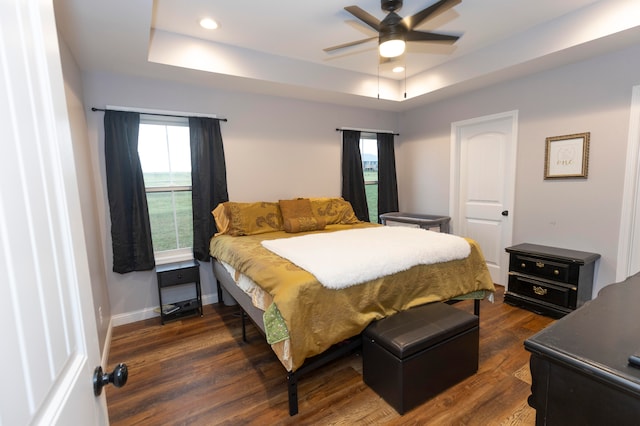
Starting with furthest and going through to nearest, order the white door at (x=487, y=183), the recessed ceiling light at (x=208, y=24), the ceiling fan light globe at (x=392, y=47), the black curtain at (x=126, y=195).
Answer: the white door at (x=487, y=183)
the black curtain at (x=126, y=195)
the recessed ceiling light at (x=208, y=24)
the ceiling fan light globe at (x=392, y=47)

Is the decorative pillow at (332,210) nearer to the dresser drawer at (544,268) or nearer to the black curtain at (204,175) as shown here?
the black curtain at (204,175)

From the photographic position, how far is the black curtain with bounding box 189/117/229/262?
321cm

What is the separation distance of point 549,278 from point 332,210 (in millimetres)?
2351

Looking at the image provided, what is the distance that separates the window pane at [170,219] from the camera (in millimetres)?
3168

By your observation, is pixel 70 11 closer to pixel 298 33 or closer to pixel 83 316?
pixel 298 33

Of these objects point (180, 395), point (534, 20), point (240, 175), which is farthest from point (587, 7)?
point (180, 395)

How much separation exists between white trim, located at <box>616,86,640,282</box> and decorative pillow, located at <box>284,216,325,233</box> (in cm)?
281

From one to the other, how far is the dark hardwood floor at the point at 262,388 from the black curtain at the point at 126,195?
741mm

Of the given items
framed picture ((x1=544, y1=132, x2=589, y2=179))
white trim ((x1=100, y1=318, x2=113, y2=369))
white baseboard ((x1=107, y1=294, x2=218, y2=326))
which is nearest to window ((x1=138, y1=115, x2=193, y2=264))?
white baseboard ((x1=107, y1=294, x2=218, y2=326))

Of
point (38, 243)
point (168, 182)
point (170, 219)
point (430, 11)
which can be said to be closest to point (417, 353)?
point (38, 243)

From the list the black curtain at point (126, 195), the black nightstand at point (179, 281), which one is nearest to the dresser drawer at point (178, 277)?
the black nightstand at point (179, 281)

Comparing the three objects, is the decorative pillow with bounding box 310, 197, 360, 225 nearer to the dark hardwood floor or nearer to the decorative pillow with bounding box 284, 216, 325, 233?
the decorative pillow with bounding box 284, 216, 325, 233

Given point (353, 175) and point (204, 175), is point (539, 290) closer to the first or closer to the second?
point (353, 175)

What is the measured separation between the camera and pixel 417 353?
176 centimetres
